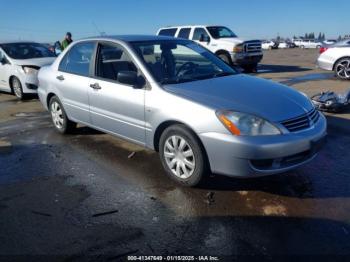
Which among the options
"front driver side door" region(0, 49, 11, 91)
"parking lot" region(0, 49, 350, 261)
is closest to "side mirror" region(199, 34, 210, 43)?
"front driver side door" region(0, 49, 11, 91)

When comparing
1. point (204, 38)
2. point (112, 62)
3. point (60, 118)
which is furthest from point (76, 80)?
point (204, 38)

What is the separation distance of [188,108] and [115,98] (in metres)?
1.30

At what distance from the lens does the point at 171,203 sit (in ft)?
12.5

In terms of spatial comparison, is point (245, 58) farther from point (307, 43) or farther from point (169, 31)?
point (307, 43)

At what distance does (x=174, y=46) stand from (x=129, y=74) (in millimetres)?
1144

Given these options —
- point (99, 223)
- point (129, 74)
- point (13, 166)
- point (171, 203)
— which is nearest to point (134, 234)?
point (99, 223)

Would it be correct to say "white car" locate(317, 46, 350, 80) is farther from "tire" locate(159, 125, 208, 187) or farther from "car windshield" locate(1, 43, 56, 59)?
"tire" locate(159, 125, 208, 187)

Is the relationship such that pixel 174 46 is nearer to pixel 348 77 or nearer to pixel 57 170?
pixel 57 170

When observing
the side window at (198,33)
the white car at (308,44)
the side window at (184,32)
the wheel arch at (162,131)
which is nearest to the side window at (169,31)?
the side window at (184,32)

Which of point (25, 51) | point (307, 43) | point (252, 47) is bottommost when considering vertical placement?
point (307, 43)

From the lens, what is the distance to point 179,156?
410 centimetres

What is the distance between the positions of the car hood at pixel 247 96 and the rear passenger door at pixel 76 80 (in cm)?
171

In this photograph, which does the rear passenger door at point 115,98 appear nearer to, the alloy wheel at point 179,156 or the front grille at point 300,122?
the alloy wheel at point 179,156

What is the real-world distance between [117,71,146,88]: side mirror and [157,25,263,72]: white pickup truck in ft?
38.6
